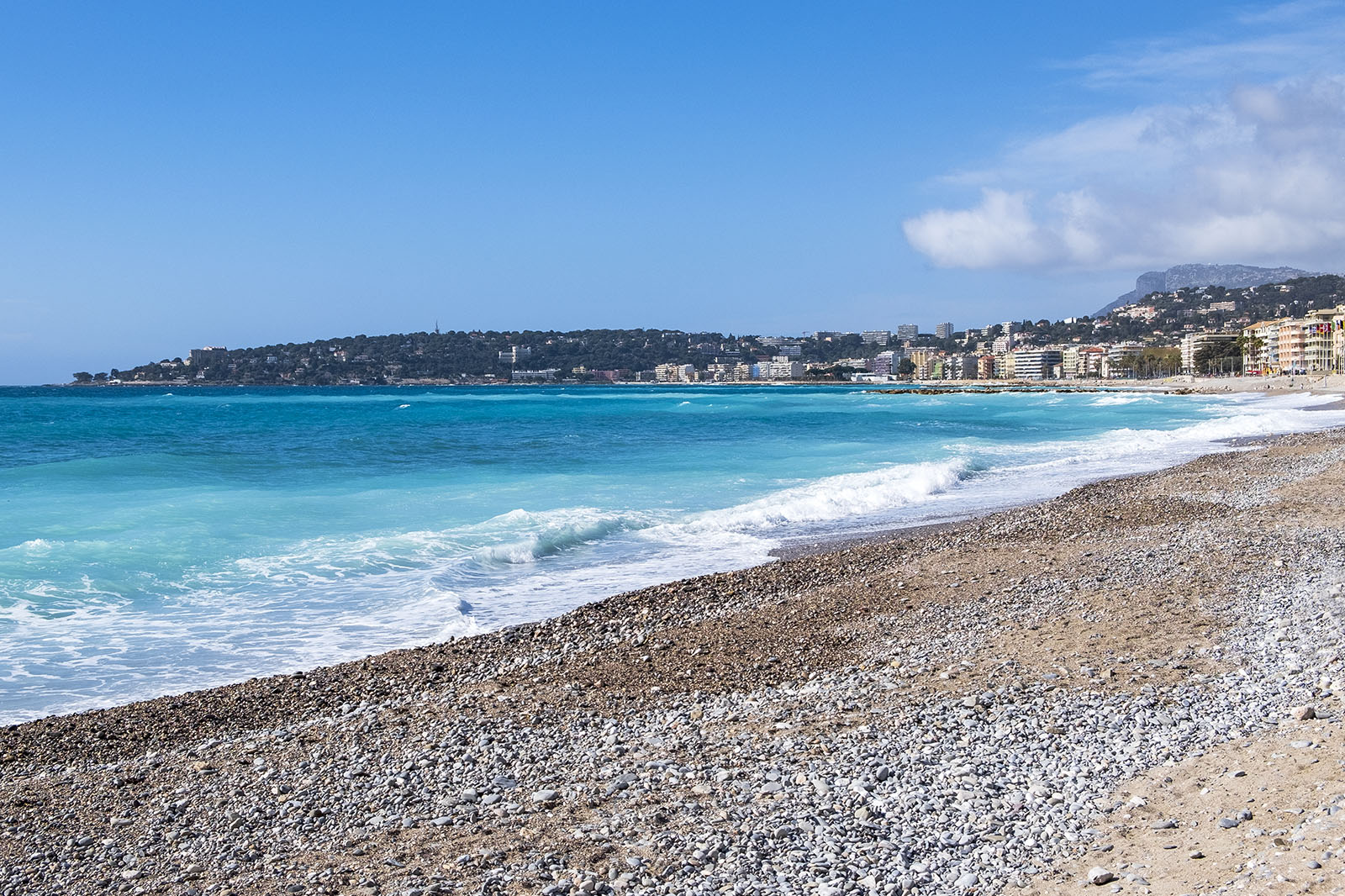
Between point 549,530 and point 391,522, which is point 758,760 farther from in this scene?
point 391,522

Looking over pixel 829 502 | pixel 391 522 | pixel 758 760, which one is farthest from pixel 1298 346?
pixel 758 760

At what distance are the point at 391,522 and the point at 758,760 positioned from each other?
499 inches

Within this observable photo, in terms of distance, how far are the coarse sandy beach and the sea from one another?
1.82 m

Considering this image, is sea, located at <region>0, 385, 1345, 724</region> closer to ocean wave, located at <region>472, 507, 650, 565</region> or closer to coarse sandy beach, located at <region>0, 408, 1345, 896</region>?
ocean wave, located at <region>472, 507, 650, 565</region>

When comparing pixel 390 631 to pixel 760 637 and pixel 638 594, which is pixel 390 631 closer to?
pixel 638 594

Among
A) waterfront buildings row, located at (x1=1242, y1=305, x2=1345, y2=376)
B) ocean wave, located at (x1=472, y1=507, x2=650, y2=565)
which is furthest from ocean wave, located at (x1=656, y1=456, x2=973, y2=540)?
waterfront buildings row, located at (x1=1242, y1=305, x2=1345, y2=376)

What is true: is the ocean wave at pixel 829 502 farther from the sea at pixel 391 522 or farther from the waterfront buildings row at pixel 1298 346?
the waterfront buildings row at pixel 1298 346

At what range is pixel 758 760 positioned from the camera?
18.5 feet

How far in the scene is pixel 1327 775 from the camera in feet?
15.7

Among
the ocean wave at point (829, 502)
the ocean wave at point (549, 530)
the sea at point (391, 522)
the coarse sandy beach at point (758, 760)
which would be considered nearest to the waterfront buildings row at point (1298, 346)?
the sea at point (391, 522)

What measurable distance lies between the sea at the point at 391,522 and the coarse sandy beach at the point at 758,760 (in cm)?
182

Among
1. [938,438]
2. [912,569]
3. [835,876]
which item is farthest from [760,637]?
[938,438]

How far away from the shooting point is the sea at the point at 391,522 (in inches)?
378

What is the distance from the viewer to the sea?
960 centimetres
